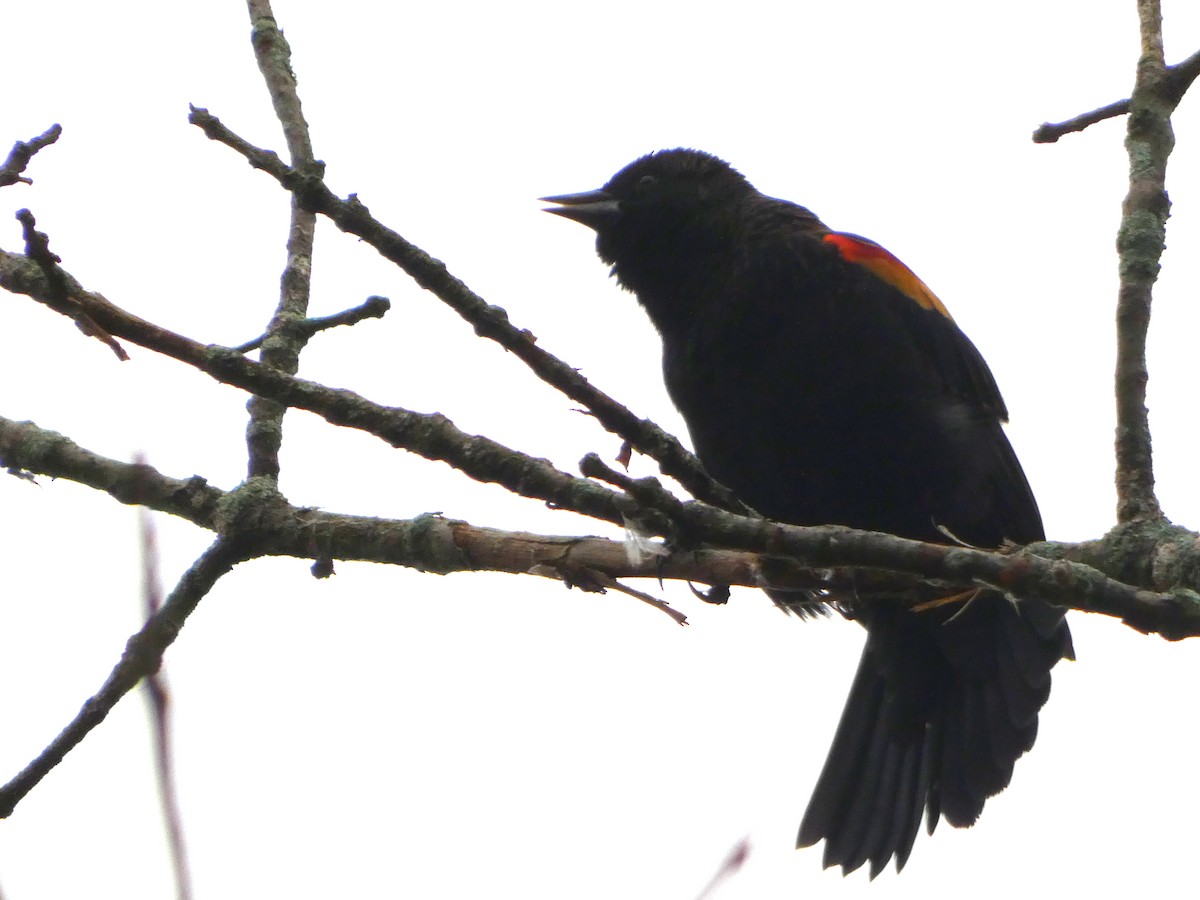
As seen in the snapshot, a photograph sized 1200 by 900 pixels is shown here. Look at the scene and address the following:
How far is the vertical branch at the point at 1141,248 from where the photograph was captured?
7.78 feet

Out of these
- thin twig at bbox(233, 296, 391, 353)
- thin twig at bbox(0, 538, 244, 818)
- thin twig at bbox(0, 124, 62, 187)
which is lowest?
thin twig at bbox(0, 538, 244, 818)

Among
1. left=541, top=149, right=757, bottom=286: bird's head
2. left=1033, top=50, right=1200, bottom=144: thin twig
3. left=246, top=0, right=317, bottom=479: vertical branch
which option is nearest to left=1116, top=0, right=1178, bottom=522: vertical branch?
left=1033, top=50, right=1200, bottom=144: thin twig

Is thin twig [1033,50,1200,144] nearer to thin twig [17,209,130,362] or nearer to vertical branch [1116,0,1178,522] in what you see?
vertical branch [1116,0,1178,522]

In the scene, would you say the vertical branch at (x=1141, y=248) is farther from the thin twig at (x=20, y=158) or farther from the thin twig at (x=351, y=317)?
the thin twig at (x=20, y=158)

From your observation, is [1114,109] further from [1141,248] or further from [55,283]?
[55,283]

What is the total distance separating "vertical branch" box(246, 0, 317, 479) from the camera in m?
2.94

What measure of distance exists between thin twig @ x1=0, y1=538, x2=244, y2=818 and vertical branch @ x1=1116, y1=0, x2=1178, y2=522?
1730 mm

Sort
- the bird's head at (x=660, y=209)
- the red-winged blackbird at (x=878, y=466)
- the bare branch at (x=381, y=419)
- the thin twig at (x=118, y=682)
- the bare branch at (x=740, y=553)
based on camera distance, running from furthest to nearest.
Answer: the bird's head at (x=660, y=209) < the red-winged blackbird at (x=878, y=466) < the thin twig at (x=118, y=682) < the bare branch at (x=381, y=419) < the bare branch at (x=740, y=553)

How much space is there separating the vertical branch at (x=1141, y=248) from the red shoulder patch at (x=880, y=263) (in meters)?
1.26

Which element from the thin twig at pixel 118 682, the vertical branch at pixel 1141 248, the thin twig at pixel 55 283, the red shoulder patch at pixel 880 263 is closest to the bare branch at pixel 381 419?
the thin twig at pixel 55 283

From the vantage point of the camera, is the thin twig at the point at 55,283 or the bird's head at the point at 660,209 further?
the bird's head at the point at 660,209

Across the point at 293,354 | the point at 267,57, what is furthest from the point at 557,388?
the point at 267,57

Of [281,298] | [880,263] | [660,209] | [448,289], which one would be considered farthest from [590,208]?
[448,289]

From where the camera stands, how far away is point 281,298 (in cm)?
334
